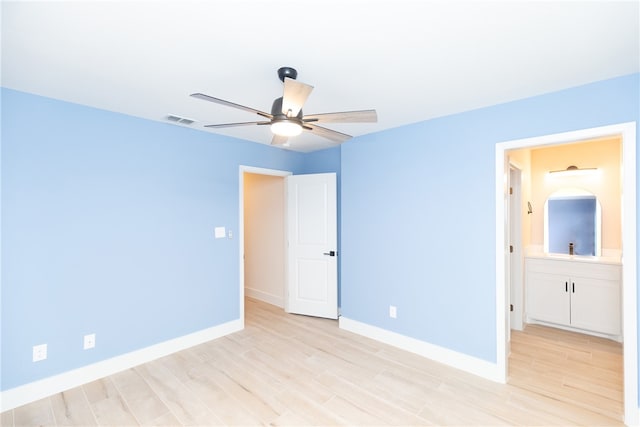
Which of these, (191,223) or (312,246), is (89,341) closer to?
(191,223)

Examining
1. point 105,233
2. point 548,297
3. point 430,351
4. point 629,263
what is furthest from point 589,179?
point 105,233

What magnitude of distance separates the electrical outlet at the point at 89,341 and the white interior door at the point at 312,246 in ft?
7.66

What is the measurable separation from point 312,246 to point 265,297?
1430 mm

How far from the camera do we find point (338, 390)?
240cm

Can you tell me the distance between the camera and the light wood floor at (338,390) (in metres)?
2.07

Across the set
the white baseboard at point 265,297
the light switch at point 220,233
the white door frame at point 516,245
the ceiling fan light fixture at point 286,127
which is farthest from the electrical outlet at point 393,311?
the ceiling fan light fixture at point 286,127

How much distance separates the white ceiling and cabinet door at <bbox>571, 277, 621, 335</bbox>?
2.52 meters

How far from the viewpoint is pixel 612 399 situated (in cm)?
222

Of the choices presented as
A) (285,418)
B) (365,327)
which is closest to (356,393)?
(285,418)

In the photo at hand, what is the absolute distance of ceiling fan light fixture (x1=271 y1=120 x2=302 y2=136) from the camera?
Answer: 1.82 metres

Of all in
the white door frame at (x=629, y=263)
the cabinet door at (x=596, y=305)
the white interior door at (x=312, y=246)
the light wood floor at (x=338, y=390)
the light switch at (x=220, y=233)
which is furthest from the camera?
the white interior door at (x=312, y=246)

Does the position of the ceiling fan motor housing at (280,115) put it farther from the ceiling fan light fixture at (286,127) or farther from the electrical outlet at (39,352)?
the electrical outlet at (39,352)

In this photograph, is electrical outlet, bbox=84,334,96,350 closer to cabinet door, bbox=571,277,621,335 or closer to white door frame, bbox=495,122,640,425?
white door frame, bbox=495,122,640,425

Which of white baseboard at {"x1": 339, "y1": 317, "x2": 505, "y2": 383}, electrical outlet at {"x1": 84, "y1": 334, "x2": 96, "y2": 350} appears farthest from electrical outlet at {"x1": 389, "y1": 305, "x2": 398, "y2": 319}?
electrical outlet at {"x1": 84, "y1": 334, "x2": 96, "y2": 350}
